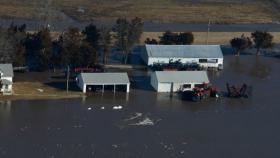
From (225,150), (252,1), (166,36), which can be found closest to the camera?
(225,150)

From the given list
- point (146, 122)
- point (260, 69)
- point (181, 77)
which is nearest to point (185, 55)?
point (260, 69)

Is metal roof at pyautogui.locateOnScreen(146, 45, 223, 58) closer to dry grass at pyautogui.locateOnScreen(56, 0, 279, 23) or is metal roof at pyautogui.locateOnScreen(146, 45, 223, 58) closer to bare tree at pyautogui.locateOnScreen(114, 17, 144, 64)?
bare tree at pyautogui.locateOnScreen(114, 17, 144, 64)

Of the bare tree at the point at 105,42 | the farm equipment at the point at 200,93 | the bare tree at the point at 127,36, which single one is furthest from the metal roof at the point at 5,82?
the bare tree at the point at 127,36

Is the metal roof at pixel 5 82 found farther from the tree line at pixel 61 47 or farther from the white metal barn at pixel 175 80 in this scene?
the white metal barn at pixel 175 80

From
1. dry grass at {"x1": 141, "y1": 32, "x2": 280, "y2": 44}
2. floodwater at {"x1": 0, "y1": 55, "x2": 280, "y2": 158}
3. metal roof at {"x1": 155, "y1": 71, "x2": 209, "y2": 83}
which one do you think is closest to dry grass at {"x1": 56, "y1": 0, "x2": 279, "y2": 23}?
dry grass at {"x1": 141, "y1": 32, "x2": 280, "y2": 44}

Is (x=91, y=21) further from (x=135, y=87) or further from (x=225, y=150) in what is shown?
(x=225, y=150)

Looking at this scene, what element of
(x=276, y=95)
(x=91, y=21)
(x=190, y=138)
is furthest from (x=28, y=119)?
(x=91, y=21)
